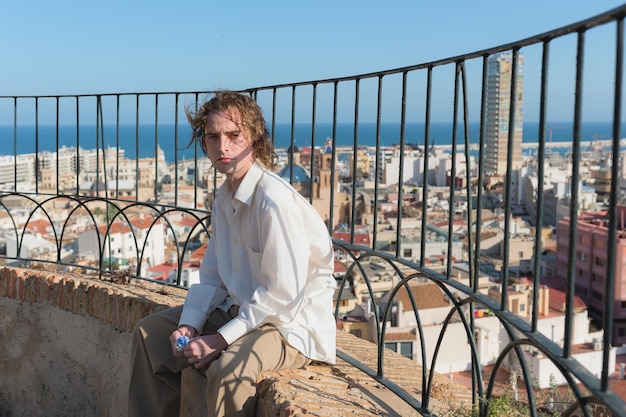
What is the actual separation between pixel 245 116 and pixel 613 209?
3.99 ft

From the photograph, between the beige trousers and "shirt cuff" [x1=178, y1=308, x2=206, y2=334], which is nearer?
the beige trousers

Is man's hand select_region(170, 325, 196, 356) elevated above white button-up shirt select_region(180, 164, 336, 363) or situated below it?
below

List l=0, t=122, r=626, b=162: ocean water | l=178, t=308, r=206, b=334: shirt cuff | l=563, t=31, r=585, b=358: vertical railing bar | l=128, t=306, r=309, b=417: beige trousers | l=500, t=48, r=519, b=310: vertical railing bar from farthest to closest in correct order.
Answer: l=0, t=122, r=626, b=162: ocean water
l=178, t=308, r=206, b=334: shirt cuff
l=128, t=306, r=309, b=417: beige trousers
l=500, t=48, r=519, b=310: vertical railing bar
l=563, t=31, r=585, b=358: vertical railing bar

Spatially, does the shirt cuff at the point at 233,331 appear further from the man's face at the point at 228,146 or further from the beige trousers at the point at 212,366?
the man's face at the point at 228,146

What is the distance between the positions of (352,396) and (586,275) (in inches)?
1319

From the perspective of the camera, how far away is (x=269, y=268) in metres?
1.90

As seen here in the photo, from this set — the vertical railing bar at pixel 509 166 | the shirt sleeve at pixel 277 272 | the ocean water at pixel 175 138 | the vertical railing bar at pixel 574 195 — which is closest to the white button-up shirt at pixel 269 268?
the shirt sleeve at pixel 277 272

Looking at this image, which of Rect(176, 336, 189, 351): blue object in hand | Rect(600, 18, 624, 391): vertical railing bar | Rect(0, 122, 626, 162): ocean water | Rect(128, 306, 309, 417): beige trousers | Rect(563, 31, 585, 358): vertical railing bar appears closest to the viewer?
Rect(600, 18, 624, 391): vertical railing bar

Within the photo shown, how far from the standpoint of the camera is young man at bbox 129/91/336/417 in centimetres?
189

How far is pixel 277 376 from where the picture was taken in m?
1.93

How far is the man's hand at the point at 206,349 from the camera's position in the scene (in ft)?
6.23

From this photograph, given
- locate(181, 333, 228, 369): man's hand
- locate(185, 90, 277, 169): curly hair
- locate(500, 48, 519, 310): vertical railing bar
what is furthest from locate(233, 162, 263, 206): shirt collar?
locate(500, 48, 519, 310): vertical railing bar

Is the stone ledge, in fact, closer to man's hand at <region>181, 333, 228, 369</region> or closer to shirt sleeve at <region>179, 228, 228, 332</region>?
man's hand at <region>181, 333, 228, 369</region>

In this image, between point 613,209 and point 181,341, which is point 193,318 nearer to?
point 181,341
